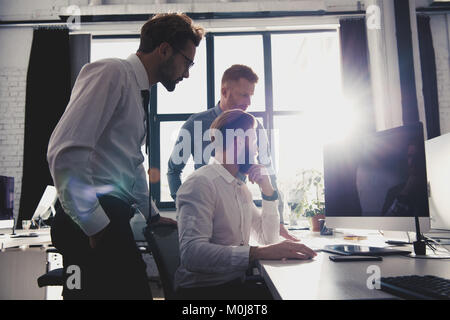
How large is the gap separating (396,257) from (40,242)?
2.17 metres

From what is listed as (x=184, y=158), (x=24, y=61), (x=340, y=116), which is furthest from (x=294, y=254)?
(x=24, y=61)

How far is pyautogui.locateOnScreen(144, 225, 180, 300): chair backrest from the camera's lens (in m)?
1.20

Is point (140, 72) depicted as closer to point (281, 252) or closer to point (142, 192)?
point (142, 192)

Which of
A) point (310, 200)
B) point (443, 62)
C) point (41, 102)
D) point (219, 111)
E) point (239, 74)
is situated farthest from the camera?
point (443, 62)

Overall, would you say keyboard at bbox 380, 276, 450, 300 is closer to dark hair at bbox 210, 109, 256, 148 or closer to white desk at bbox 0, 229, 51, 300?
dark hair at bbox 210, 109, 256, 148

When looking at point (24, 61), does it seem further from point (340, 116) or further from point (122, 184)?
point (122, 184)

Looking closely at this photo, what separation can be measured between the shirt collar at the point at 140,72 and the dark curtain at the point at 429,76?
15.6ft

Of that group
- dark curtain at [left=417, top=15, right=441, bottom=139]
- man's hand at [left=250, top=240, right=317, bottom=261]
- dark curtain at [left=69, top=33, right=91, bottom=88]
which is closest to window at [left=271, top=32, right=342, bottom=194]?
dark curtain at [left=417, top=15, right=441, bottom=139]

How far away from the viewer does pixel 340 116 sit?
17.0ft

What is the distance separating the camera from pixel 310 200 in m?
2.72

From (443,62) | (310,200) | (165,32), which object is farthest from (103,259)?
(443,62)

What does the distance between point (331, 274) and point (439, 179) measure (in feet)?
3.95

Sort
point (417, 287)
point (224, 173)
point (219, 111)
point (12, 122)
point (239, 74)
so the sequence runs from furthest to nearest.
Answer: point (12, 122)
point (219, 111)
point (239, 74)
point (224, 173)
point (417, 287)

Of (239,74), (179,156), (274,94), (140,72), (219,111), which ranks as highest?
(274,94)
